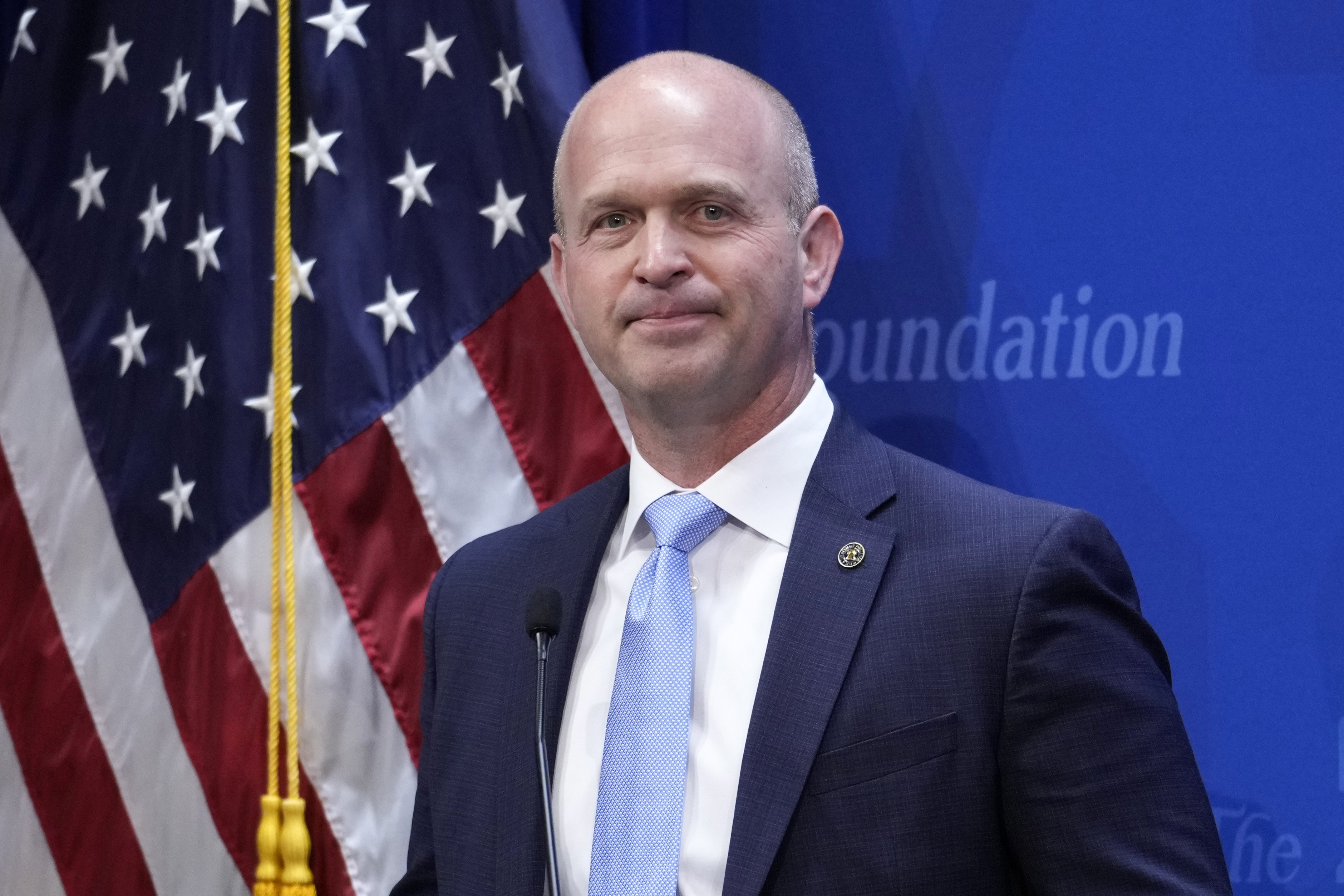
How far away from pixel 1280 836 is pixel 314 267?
1643 millimetres

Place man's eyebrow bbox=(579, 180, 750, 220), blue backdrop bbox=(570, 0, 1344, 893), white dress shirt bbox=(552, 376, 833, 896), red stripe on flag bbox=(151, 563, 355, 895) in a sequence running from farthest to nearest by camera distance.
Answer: red stripe on flag bbox=(151, 563, 355, 895) < blue backdrop bbox=(570, 0, 1344, 893) < man's eyebrow bbox=(579, 180, 750, 220) < white dress shirt bbox=(552, 376, 833, 896)

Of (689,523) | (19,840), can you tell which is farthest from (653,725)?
(19,840)

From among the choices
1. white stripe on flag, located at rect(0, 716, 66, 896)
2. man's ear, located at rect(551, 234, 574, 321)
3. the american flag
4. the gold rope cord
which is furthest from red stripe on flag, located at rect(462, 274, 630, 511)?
white stripe on flag, located at rect(0, 716, 66, 896)

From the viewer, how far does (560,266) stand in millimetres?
1819

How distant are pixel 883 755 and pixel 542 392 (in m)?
0.97

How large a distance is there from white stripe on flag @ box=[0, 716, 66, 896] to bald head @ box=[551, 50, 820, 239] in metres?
1.60

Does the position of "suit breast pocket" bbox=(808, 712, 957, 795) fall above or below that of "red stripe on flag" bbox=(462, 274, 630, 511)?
below

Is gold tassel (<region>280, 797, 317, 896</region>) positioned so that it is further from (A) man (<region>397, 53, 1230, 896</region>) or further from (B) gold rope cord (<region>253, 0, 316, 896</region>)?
(A) man (<region>397, 53, 1230, 896</region>)

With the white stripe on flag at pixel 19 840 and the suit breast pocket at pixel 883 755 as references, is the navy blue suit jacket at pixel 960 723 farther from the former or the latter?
the white stripe on flag at pixel 19 840

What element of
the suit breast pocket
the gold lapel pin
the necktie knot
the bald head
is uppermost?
the bald head

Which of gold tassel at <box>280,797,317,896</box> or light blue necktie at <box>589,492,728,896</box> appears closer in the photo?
light blue necktie at <box>589,492,728,896</box>

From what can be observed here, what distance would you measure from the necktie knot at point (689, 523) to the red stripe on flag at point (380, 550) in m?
0.68

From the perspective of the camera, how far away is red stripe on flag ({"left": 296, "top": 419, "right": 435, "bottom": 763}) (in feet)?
7.01

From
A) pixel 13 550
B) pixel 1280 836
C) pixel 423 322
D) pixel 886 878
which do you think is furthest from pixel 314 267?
pixel 1280 836
